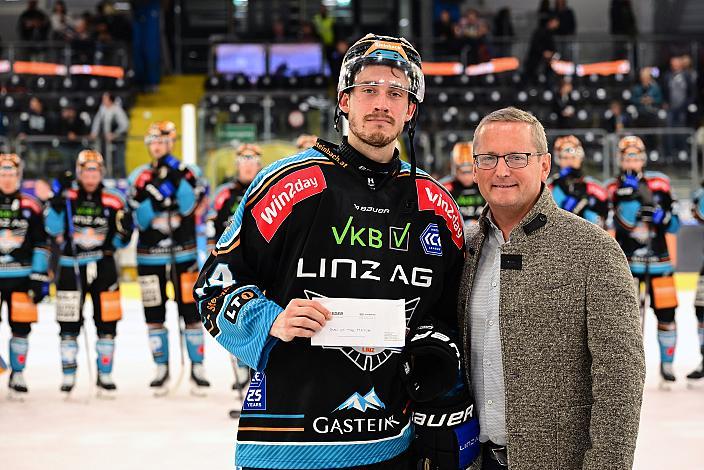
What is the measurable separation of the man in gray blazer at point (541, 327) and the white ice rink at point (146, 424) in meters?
2.97

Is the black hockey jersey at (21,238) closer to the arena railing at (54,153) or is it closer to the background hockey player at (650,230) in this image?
the background hockey player at (650,230)

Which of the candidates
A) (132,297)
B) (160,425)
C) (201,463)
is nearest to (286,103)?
(132,297)

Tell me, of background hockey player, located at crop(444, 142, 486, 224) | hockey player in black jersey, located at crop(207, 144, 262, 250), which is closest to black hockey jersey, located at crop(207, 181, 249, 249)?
hockey player in black jersey, located at crop(207, 144, 262, 250)

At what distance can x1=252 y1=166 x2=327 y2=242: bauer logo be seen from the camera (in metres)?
2.35

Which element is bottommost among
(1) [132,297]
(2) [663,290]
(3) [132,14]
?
(1) [132,297]

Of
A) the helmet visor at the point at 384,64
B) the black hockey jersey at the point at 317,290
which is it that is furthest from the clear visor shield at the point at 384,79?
the black hockey jersey at the point at 317,290

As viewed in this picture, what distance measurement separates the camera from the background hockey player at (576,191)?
7270mm

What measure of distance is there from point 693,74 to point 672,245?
12.8 feet

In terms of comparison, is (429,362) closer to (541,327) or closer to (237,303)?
(541,327)

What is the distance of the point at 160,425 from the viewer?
6215 mm

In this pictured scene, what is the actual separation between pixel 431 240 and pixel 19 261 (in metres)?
5.33

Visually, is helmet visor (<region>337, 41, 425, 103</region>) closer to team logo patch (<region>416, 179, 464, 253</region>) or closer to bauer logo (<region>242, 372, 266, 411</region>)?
team logo patch (<region>416, 179, 464, 253</region>)

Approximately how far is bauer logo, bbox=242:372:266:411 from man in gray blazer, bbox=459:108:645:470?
0.49 meters

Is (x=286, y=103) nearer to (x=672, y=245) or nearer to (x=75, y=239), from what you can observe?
(x=672, y=245)
